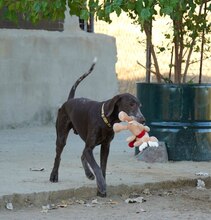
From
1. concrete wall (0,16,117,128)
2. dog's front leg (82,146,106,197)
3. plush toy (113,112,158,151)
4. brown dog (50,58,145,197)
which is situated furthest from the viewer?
concrete wall (0,16,117,128)

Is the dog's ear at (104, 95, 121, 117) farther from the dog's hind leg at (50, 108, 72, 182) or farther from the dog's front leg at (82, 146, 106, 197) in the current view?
the dog's hind leg at (50, 108, 72, 182)

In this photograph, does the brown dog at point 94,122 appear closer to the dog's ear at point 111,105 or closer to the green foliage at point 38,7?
the dog's ear at point 111,105

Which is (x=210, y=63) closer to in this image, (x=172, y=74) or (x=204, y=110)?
(x=172, y=74)

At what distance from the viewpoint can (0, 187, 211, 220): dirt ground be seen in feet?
24.7

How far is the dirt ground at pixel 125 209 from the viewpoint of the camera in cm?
752

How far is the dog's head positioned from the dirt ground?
0.91 metres

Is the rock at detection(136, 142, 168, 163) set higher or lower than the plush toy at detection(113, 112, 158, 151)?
lower

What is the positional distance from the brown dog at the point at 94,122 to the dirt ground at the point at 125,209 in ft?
0.88

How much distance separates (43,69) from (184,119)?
4.61 metres

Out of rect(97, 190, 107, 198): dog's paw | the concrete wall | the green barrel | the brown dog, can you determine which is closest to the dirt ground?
rect(97, 190, 107, 198): dog's paw

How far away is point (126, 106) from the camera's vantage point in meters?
7.73

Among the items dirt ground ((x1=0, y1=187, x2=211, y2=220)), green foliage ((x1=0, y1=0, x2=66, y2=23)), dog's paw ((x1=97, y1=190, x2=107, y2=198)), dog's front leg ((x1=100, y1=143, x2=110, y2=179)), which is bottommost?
Answer: dirt ground ((x1=0, y1=187, x2=211, y2=220))

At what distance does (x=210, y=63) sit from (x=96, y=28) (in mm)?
4124

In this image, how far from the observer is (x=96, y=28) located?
1850 cm
